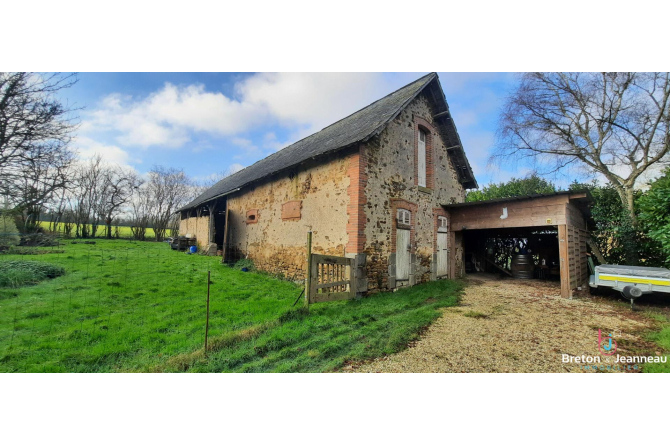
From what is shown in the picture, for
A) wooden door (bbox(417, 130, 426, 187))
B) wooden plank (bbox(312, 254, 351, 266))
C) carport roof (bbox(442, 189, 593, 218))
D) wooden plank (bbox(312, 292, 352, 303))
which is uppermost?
wooden door (bbox(417, 130, 426, 187))

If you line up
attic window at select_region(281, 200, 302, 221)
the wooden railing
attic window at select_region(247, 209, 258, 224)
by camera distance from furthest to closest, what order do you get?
attic window at select_region(247, 209, 258, 224)
attic window at select_region(281, 200, 302, 221)
the wooden railing

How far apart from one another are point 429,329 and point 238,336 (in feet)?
11.1

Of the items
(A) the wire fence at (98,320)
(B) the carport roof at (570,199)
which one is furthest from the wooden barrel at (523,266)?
(A) the wire fence at (98,320)

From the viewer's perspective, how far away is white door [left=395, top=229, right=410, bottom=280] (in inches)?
335

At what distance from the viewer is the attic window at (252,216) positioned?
12.1 m

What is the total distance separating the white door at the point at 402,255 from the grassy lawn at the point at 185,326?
0.83 meters

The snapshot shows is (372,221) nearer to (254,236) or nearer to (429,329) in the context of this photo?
(429,329)

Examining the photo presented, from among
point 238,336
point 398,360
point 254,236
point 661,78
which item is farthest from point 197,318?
point 661,78

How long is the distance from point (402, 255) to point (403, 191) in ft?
7.18

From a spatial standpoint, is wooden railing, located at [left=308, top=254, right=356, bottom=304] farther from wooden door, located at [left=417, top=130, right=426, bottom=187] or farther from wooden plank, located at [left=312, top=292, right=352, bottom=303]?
wooden door, located at [left=417, top=130, right=426, bottom=187]

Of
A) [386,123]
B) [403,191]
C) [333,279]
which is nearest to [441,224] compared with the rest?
[403,191]

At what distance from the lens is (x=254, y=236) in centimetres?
1210

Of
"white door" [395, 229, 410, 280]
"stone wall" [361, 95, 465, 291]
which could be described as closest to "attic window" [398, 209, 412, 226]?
"stone wall" [361, 95, 465, 291]

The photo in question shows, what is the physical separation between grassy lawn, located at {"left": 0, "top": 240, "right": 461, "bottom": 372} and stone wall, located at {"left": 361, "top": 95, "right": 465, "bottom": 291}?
1.33 meters
